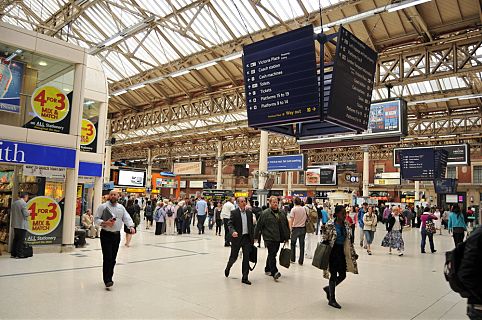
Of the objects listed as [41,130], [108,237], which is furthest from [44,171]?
[108,237]

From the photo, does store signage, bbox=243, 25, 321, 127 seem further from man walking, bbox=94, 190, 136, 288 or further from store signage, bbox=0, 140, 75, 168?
store signage, bbox=0, 140, 75, 168

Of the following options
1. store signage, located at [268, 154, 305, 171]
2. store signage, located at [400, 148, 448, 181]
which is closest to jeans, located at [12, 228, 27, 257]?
store signage, located at [400, 148, 448, 181]

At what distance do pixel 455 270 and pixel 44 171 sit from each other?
30.6 feet

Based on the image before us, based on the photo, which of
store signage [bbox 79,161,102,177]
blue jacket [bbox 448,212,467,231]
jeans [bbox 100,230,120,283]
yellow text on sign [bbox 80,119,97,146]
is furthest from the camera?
yellow text on sign [bbox 80,119,97,146]

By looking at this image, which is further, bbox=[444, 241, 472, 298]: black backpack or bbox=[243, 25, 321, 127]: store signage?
bbox=[243, 25, 321, 127]: store signage

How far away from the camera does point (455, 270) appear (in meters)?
2.51

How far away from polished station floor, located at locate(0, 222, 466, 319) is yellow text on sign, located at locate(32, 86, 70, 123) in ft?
11.1

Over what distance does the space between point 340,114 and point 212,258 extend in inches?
202

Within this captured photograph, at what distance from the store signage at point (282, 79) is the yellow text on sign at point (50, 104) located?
18.2ft

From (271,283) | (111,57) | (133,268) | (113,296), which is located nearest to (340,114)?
(271,283)

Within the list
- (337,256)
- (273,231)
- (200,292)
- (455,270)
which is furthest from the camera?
(273,231)

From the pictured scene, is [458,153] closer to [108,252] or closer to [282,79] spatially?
[282,79]

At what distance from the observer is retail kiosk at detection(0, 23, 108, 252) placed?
356 inches

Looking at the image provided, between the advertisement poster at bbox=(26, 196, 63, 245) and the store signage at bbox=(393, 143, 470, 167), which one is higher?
the store signage at bbox=(393, 143, 470, 167)
